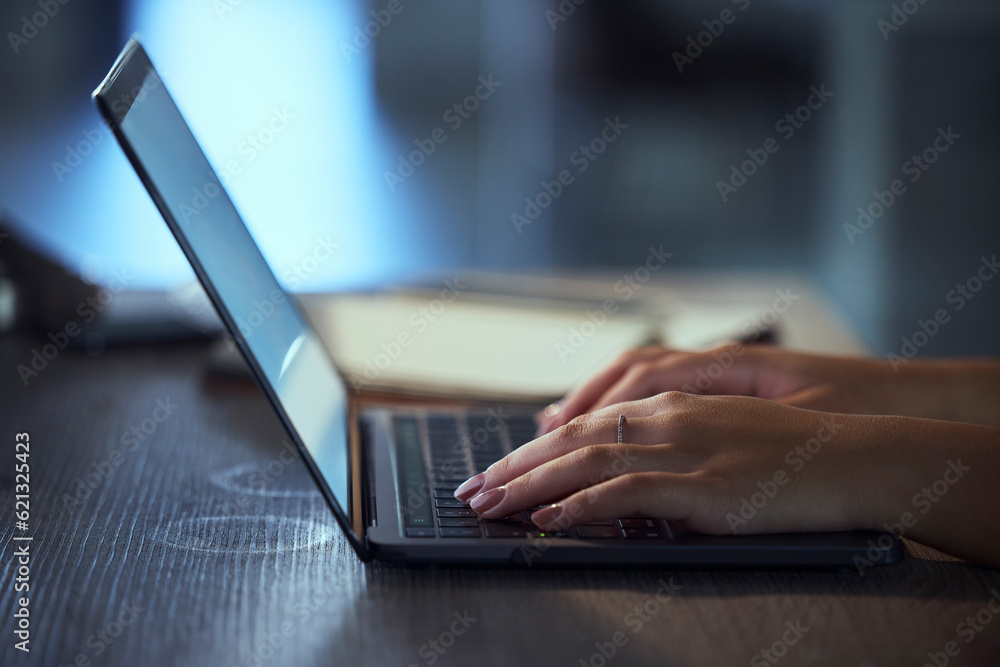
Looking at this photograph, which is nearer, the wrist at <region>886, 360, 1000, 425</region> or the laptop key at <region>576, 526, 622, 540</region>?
the laptop key at <region>576, 526, 622, 540</region>

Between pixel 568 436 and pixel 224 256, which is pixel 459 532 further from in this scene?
pixel 224 256

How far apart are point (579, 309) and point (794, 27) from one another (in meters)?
3.05

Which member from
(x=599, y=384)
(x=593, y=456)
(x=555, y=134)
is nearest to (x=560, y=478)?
(x=593, y=456)

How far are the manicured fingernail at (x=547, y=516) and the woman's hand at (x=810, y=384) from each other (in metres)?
0.22

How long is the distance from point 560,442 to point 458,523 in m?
0.10

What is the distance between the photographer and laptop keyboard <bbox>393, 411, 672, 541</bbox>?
0.62 m

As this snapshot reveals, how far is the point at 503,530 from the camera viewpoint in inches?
24.4

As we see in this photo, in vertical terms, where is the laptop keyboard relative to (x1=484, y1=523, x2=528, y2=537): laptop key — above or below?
below

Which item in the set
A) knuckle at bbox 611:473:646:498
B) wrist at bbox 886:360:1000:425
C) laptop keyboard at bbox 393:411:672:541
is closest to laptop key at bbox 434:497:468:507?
laptop keyboard at bbox 393:411:672:541

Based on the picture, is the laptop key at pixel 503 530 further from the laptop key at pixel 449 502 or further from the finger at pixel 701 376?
the finger at pixel 701 376

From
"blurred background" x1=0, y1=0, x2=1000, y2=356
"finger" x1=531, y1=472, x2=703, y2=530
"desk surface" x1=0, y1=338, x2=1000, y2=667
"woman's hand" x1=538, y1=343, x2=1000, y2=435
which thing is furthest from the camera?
"blurred background" x1=0, y1=0, x2=1000, y2=356

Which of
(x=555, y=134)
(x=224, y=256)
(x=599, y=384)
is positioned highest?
(x=224, y=256)

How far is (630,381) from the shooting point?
868mm

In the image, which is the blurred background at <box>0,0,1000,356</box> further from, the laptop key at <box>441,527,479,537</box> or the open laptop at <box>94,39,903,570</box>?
the laptop key at <box>441,527,479,537</box>
